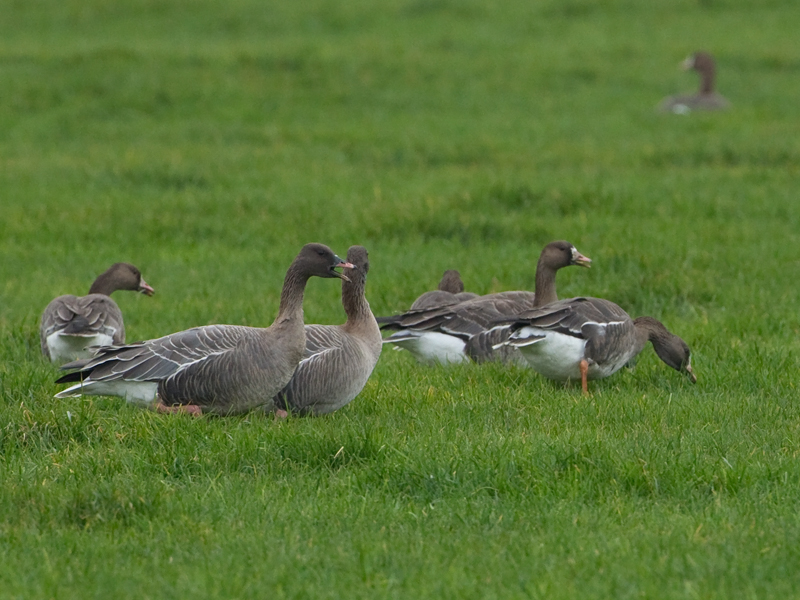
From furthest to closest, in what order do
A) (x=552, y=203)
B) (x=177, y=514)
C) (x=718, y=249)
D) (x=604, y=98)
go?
(x=604, y=98), (x=552, y=203), (x=718, y=249), (x=177, y=514)

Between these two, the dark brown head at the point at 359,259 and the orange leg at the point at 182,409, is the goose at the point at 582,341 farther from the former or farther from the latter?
the orange leg at the point at 182,409

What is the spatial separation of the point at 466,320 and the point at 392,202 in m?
5.40

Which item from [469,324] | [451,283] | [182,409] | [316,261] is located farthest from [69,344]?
[451,283]

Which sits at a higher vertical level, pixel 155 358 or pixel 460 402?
pixel 155 358

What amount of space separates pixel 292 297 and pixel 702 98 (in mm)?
16332

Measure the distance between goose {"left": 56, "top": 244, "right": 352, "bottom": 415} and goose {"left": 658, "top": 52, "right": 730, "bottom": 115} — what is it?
1561cm

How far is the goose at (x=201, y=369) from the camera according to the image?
693 cm

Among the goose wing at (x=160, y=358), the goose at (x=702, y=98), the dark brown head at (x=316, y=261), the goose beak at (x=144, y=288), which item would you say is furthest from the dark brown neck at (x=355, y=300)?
the goose at (x=702, y=98)

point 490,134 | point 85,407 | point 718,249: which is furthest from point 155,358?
point 490,134

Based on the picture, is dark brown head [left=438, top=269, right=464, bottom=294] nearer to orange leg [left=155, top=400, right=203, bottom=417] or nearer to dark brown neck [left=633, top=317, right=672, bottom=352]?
dark brown neck [left=633, top=317, right=672, bottom=352]

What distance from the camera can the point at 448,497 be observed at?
18.9 ft

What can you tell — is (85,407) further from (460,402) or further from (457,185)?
(457,185)

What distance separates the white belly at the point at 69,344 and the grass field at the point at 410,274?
0.19 meters

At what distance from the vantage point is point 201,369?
6.94m
